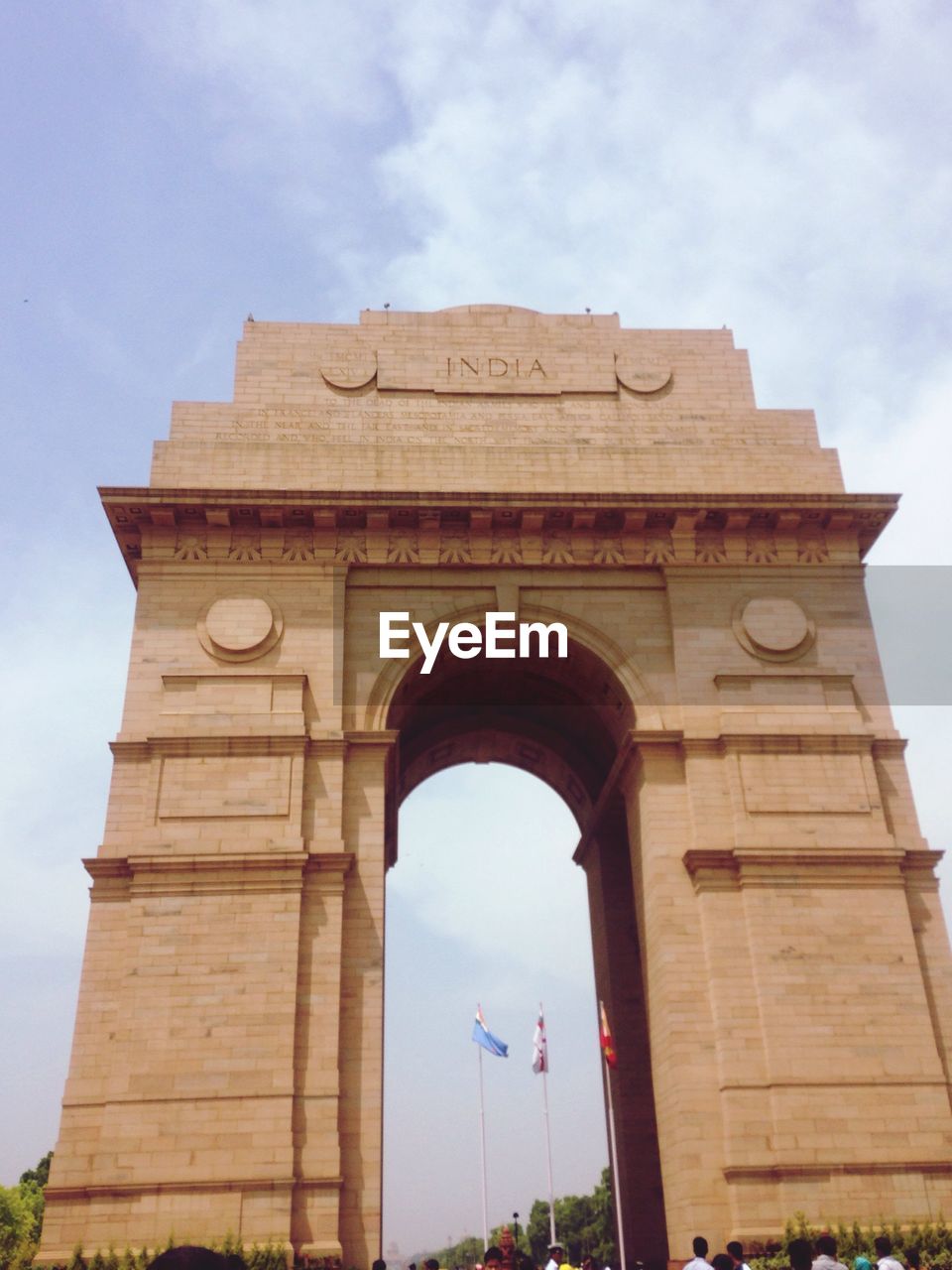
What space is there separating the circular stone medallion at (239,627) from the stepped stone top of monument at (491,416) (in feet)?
9.08

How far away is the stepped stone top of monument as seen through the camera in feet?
86.4

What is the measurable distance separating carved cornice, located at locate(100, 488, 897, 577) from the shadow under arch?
1.73 m

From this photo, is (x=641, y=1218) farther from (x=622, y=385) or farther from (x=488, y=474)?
(x=622, y=385)

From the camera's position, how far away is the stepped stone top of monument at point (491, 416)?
2634 centimetres

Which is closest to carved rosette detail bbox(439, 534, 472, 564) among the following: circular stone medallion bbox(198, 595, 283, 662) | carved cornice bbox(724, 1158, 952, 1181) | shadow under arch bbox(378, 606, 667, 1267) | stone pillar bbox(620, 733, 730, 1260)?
shadow under arch bbox(378, 606, 667, 1267)

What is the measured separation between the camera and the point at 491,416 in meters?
27.8

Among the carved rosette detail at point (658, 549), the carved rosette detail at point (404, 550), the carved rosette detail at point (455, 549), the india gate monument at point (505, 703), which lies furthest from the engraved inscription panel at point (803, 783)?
the carved rosette detail at point (404, 550)

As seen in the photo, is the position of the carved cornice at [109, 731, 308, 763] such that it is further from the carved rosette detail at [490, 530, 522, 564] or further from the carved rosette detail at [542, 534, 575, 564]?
the carved rosette detail at [542, 534, 575, 564]

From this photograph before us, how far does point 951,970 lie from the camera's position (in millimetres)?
22234

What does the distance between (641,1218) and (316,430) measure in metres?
18.9

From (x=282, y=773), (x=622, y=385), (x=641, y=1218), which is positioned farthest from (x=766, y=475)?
(x=641, y=1218)

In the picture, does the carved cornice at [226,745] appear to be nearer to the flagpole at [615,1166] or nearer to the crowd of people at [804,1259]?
the flagpole at [615,1166]

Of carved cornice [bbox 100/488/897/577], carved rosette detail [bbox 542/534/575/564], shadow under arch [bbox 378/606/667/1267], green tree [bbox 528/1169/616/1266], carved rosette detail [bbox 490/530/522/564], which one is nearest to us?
carved cornice [bbox 100/488/897/577]

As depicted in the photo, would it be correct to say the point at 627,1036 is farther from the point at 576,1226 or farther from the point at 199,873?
the point at 576,1226
